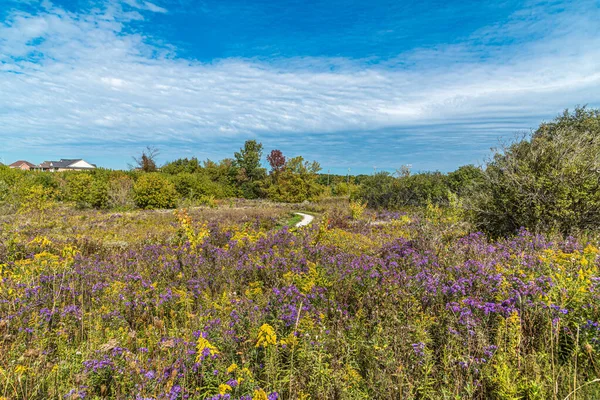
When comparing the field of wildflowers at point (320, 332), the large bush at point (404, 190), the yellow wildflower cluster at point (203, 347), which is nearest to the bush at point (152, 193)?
the large bush at point (404, 190)

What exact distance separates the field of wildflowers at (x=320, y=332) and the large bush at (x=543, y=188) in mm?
1944

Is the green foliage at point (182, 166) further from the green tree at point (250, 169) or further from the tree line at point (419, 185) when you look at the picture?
the green tree at point (250, 169)

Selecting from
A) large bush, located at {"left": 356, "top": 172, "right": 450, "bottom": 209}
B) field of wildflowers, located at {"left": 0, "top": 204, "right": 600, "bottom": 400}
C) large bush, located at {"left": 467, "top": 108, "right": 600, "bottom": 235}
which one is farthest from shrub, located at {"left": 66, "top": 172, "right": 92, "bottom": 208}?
large bush, located at {"left": 467, "top": 108, "right": 600, "bottom": 235}

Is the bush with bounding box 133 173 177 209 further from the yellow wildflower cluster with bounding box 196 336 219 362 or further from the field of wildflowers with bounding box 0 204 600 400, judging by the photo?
the yellow wildflower cluster with bounding box 196 336 219 362

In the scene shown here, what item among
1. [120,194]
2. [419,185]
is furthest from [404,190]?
[120,194]

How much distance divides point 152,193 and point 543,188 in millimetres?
23958

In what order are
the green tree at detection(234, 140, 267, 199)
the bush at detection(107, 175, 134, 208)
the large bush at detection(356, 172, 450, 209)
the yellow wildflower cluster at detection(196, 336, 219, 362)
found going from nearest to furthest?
1. the yellow wildflower cluster at detection(196, 336, 219, 362)
2. the large bush at detection(356, 172, 450, 209)
3. the bush at detection(107, 175, 134, 208)
4. the green tree at detection(234, 140, 267, 199)

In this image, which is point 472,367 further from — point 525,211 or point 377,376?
point 525,211

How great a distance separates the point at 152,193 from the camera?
2373 cm

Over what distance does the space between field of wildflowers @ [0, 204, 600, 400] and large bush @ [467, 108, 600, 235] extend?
194 cm

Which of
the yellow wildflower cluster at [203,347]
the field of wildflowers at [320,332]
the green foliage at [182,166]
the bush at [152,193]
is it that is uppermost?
the green foliage at [182,166]

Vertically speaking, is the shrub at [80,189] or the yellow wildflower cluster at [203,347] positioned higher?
the shrub at [80,189]

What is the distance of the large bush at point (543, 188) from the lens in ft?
23.2

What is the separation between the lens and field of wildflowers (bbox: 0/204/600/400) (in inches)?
99.2
